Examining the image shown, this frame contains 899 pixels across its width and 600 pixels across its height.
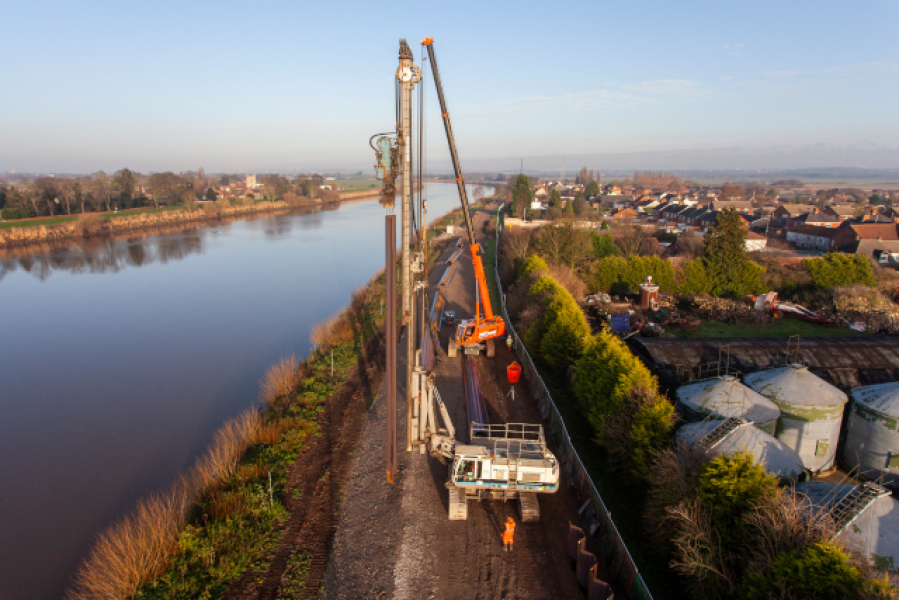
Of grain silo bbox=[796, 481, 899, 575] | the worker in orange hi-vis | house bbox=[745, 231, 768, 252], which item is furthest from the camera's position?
house bbox=[745, 231, 768, 252]

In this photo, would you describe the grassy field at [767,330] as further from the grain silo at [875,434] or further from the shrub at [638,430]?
the shrub at [638,430]

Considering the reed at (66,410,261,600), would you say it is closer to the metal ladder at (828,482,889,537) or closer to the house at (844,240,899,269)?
the metal ladder at (828,482,889,537)

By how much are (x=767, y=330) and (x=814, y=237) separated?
3654 cm

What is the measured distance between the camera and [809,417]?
1260 centimetres

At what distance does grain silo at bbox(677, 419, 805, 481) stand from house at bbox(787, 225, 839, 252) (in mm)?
50067

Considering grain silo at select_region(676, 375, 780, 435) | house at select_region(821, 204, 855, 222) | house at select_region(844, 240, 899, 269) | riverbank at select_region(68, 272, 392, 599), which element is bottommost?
house at select_region(821, 204, 855, 222)

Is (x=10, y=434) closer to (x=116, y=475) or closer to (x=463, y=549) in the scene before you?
(x=116, y=475)

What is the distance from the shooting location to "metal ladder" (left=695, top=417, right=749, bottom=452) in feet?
33.4

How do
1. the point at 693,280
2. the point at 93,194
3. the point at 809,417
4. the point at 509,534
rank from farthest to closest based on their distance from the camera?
the point at 93,194 < the point at 693,280 < the point at 809,417 < the point at 509,534

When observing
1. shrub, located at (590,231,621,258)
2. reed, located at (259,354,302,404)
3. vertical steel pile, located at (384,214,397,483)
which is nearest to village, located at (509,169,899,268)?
shrub, located at (590,231,621,258)

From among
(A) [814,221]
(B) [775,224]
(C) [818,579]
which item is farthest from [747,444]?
(A) [814,221]

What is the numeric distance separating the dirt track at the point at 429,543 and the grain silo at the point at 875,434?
25.3ft

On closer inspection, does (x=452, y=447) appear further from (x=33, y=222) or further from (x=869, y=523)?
(x=33, y=222)

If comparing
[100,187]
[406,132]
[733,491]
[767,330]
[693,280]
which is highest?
[406,132]
